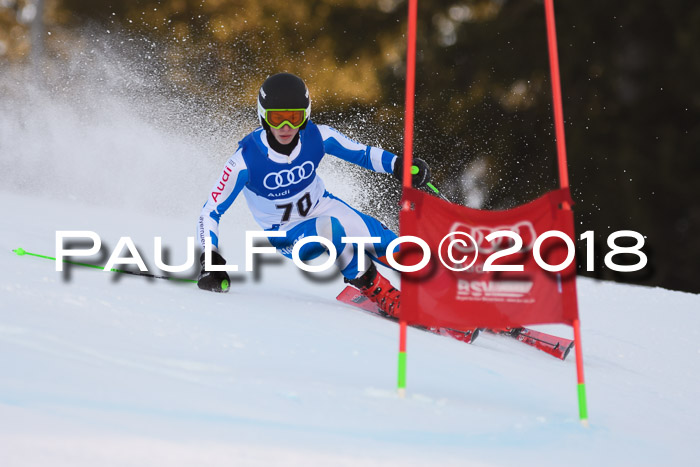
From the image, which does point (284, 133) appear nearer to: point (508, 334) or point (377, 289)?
point (377, 289)

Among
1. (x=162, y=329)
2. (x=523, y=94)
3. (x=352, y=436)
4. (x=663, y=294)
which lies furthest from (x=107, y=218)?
(x=523, y=94)

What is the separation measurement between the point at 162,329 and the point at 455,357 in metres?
1.36

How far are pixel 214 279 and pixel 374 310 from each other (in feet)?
3.39

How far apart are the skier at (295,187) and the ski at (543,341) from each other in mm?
800

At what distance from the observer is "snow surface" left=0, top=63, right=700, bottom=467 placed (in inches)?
102

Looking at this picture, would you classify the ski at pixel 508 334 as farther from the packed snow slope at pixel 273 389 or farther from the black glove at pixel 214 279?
the black glove at pixel 214 279

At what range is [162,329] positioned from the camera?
12.0 feet

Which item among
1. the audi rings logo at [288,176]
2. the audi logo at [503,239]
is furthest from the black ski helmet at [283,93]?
the audi logo at [503,239]

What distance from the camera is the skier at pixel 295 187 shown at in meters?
4.61

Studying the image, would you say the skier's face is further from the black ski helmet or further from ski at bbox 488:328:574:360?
ski at bbox 488:328:574:360

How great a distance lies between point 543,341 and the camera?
5.12 m

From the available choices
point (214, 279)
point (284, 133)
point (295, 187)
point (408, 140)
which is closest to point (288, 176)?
point (295, 187)

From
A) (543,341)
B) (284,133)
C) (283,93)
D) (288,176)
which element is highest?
(283,93)

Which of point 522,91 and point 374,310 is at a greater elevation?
point 522,91
